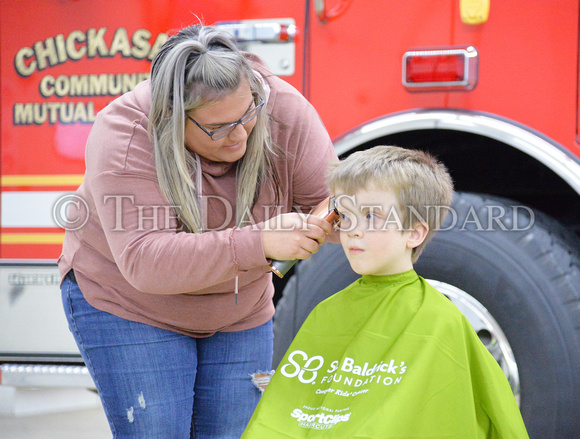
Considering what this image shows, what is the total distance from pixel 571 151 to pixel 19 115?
211cm

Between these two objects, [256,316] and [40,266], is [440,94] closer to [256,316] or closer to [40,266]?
[256,316]

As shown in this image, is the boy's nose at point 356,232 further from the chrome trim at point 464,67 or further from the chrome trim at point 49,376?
the chrome trim at point 49,376

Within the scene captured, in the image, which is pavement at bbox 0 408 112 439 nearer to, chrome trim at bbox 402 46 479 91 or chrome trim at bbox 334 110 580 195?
chrome trim at bbox 334 110 580 195

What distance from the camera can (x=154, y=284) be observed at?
154cm

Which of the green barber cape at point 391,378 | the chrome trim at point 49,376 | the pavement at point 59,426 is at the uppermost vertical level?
the green barber cape at point 391,378

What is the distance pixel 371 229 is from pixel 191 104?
1.70 ft

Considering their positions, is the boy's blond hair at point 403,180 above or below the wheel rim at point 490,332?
above

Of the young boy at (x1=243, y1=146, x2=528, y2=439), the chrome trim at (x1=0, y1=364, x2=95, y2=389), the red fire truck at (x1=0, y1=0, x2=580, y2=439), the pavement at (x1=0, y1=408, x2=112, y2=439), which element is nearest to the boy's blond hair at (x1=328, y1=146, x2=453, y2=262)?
the young boy at (x1=243, y1=146, x2=528, y2=439)

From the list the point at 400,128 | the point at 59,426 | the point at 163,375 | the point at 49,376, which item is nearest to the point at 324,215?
the point at 163,375

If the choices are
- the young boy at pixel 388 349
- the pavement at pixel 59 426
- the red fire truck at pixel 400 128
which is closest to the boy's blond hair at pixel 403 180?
the young boy at pixel 388 349

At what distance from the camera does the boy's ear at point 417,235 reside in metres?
1.60

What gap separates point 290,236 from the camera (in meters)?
1.47

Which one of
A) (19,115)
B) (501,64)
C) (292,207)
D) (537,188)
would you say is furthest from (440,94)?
(19,115)

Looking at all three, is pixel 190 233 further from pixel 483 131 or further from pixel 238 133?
pixel 483 131
